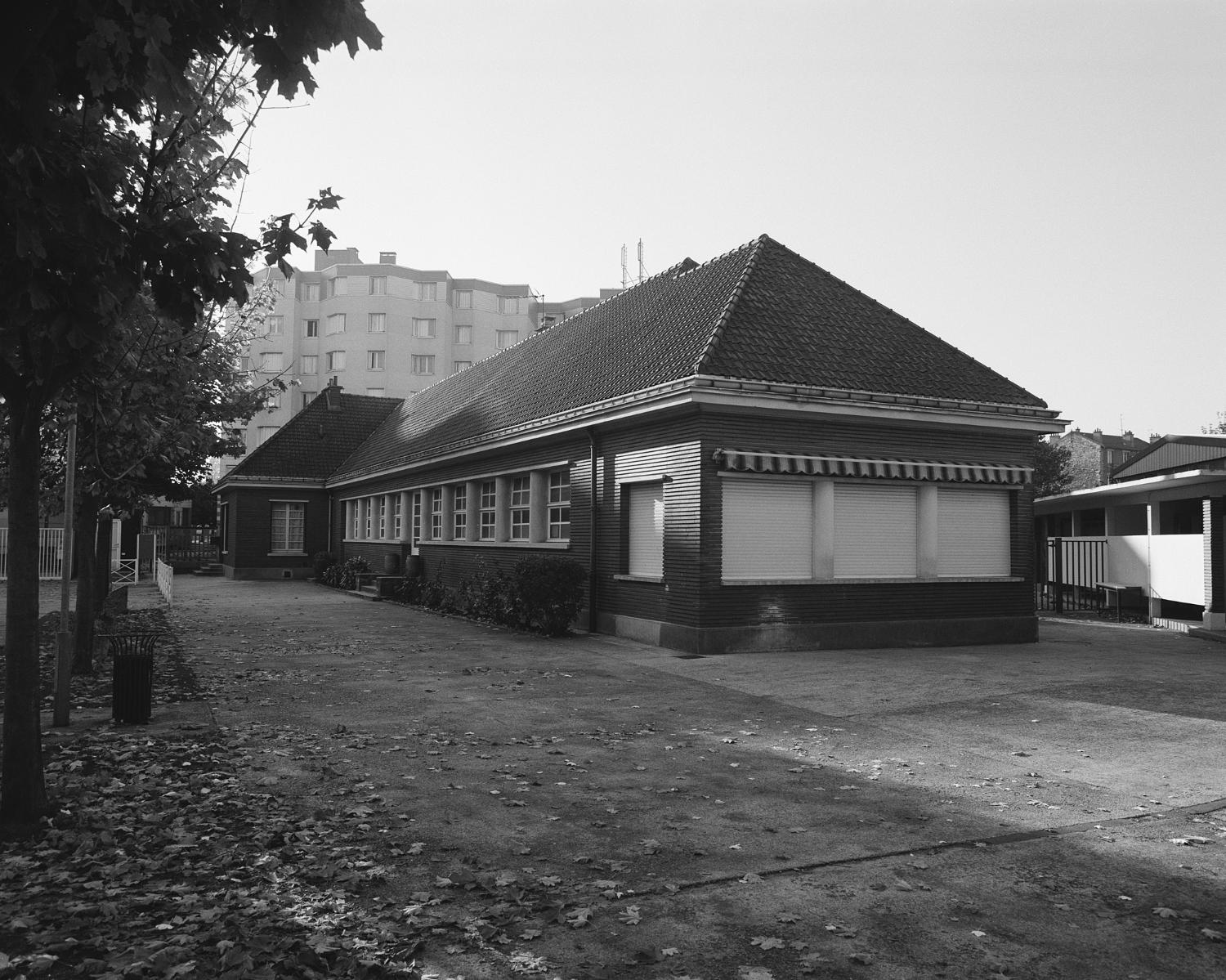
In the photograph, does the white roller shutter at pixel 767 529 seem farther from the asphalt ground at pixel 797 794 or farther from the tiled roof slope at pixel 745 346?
the asphalt ground at pixel 797 794

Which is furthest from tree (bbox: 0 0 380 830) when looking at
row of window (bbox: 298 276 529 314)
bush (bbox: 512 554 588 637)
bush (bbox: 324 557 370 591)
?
row of window (bbox: 298 276 529 314)

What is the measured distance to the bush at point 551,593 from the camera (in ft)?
57.5

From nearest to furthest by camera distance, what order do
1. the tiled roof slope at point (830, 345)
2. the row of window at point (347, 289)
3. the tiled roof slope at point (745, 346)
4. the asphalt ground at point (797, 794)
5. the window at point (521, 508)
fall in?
the asphalt ground at point (797, 794), the tiled roof slope at point (830, 345), the tiled roof slope at point (745, 346), the window at point (521, 508), the row of window at point (347, 289)

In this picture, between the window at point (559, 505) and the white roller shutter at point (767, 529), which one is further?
the window at point (559, 505)

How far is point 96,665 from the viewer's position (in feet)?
43.1

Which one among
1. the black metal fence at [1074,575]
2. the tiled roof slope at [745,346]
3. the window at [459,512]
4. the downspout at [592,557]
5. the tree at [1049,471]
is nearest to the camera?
the tiled roof slope at [745,346]

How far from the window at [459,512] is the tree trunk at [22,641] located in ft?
61.2

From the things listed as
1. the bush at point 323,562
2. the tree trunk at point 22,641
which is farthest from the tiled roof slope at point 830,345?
the bush at point 323,562

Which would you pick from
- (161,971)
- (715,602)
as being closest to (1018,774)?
(161,971)

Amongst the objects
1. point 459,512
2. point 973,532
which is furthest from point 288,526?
point 973,532

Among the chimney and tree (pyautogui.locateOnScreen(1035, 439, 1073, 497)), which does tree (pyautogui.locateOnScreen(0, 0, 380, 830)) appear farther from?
tree (pyautogui.locateOnScreen(1035, 439, 1073, 497))

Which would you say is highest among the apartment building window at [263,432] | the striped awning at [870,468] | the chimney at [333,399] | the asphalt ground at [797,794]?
the apartment building window at [263,432]

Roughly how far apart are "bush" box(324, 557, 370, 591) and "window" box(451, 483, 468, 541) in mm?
6084

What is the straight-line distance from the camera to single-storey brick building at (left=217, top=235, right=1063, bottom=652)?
51.0ft
